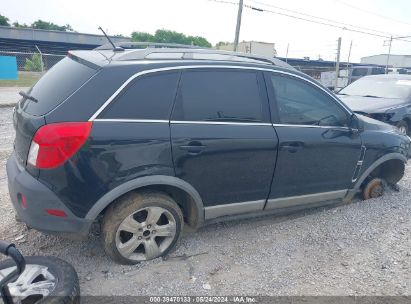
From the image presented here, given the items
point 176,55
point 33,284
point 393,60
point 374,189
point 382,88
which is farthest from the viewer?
point 393,60

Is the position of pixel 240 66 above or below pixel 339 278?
above

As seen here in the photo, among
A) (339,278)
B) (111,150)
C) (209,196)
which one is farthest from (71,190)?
(339,278)

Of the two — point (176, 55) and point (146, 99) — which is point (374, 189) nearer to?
point (176, 55)

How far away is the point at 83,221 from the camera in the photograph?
8.79 feet

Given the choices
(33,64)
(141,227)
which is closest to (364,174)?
(141,227)

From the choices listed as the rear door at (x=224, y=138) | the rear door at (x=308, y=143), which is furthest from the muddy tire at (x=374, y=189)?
the rear door at (x=224, y=138)

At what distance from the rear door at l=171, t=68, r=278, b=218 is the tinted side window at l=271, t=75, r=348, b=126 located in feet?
0.69

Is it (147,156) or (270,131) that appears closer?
(147,156)

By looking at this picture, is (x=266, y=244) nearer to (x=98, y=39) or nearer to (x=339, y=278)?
(x=339, y=278)

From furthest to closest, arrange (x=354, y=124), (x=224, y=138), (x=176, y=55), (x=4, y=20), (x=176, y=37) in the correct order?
(x=176, y=37) → (x=4, y=20) → (x=354, y=124) → (x=176, y=55) → (x=224, y=138)

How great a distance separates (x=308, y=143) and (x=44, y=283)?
2.67m

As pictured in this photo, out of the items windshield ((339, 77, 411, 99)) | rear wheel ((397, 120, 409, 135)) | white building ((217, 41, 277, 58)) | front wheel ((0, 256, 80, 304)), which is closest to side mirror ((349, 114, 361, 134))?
front wheel ((0, 256, 80, 304))

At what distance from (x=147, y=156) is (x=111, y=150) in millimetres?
292

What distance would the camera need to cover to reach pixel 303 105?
357 centimetres
